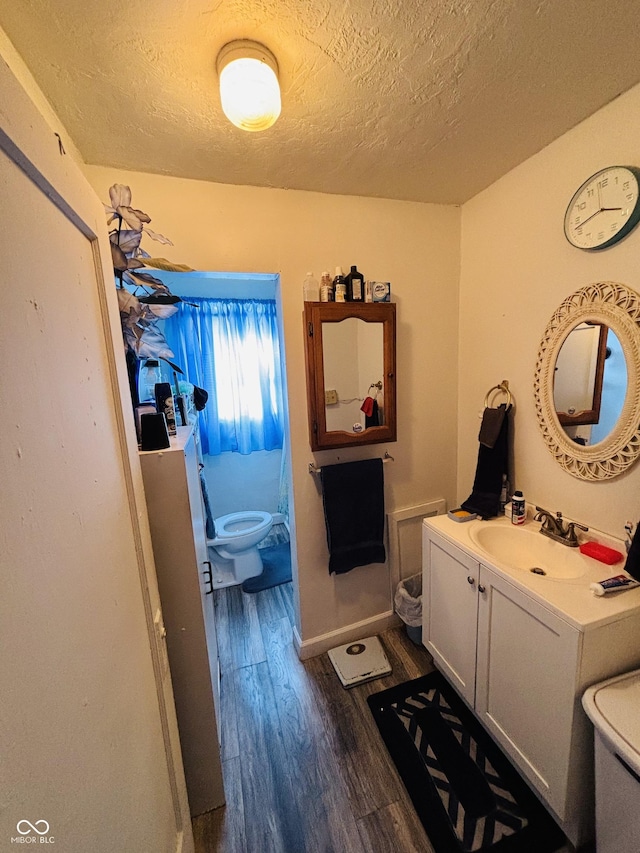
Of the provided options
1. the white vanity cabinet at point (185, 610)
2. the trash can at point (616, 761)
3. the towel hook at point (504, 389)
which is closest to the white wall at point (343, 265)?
the towel hook at point (504, 389)

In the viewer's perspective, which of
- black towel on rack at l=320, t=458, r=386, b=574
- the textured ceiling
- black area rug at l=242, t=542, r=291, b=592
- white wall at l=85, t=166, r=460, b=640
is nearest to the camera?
the textured ceiling

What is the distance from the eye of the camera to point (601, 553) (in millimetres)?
1245

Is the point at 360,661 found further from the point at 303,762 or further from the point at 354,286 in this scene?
the point at 354,286

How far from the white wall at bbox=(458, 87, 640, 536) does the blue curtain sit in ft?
5.00

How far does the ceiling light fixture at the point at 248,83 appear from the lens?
85cm

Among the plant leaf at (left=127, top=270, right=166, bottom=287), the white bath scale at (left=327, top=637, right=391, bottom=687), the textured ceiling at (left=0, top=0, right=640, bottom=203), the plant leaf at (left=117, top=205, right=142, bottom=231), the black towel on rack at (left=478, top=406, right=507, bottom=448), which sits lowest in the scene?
the white bath scale at (left=327, top=637, right=391, bottom=687)

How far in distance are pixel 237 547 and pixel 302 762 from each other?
130 cm

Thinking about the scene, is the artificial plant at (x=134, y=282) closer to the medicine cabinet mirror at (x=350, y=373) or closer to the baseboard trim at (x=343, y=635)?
the medicine cabinet mirror at (x=350, y=373)

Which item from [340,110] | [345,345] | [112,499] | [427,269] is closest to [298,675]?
[112,499]

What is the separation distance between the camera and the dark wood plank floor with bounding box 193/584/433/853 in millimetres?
1155

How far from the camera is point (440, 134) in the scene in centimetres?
121

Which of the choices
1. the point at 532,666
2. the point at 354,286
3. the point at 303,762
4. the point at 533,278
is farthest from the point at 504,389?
the point at 303,762

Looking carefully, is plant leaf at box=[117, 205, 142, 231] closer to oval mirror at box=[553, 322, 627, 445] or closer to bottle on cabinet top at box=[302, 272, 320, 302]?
bottle on cabinet top at box=[302, 272, 320, 302]

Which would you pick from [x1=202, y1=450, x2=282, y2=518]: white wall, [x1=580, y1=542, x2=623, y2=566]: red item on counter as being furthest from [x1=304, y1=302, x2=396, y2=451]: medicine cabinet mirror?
[x1=202, y1=450, x2=282, y2=518]: white wall
